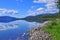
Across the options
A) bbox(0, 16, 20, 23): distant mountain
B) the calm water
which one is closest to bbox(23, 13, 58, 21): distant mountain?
the calm water

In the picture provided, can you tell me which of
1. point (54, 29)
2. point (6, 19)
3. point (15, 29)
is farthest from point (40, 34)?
point (6, 19)

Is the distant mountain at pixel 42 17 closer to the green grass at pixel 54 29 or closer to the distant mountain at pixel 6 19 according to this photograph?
the green grass at pixel 54 29

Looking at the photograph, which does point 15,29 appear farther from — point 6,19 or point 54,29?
point 54,29

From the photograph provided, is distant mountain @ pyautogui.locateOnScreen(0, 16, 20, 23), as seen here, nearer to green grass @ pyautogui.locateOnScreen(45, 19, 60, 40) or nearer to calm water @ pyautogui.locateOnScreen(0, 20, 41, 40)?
calm water @ pyautogui.locateOnScreen(0, 20, 41, 40)

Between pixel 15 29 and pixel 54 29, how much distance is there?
0.94 m

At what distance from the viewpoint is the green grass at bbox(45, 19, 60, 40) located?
4.54m

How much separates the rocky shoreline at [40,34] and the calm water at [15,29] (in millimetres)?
119

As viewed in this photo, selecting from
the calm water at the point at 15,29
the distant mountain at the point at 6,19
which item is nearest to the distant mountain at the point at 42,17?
the calm water at the point at 15,29

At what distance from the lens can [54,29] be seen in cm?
462

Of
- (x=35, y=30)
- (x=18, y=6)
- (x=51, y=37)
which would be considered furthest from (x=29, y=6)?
(x=51, y=37)

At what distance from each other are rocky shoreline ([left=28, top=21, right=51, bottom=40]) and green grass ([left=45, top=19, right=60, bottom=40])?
87 millimetres

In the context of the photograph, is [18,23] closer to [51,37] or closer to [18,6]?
[18,6]

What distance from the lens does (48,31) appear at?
4660mm

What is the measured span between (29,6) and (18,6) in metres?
0.27
